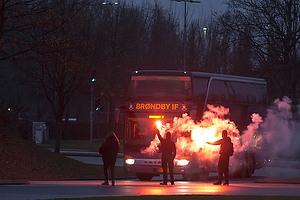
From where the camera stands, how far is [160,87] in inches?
1072

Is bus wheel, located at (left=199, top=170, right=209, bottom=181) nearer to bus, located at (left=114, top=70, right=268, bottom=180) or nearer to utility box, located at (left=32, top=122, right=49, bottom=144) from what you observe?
bus, located at (left=114, top=70, right=268, bottom=180)

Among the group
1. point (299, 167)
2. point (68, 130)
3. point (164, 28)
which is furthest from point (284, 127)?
point (68, 130)

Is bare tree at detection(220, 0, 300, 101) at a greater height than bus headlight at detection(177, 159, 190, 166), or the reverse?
bare tree at detection(220, 0, 300, 101)

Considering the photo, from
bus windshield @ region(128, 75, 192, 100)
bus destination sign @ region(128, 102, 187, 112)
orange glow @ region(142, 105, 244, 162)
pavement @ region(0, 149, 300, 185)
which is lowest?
pavement @ region(0, 149, 300, 185)

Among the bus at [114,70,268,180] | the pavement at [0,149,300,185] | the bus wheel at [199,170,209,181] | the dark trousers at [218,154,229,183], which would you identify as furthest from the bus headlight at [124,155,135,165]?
the pavement at [0,149,300,185]

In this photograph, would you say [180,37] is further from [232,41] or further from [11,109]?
[11,109]

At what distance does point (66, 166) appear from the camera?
29859 mm

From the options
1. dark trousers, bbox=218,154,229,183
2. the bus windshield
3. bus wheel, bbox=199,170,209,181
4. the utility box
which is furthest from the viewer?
the utility box

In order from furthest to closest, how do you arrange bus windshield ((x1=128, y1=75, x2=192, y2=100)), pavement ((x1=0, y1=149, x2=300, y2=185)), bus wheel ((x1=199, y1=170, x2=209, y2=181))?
pavement ((x1=0, y1=149, x2=300, y2=185))
bus wheel ((x1=199, y1=170, x2=209, y2=181))
bus windshield ((x1=128, y1=75, x2=192, y2=100))

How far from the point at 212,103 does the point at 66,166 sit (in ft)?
22.0

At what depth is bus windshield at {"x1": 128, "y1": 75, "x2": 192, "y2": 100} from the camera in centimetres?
2712

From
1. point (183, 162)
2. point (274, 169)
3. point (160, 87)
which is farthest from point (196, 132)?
point (274, 169)

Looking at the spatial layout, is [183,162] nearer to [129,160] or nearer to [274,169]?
[129,160]

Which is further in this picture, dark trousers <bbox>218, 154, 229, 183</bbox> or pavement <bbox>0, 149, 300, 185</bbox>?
pavement <bbox>0, 149, 300, 185</bbox>
